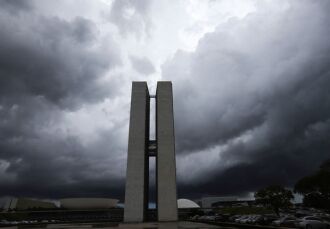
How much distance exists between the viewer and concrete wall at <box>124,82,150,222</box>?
2004 inches

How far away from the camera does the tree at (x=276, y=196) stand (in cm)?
5697

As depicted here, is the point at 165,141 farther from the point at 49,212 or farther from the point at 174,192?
the point at 49,212

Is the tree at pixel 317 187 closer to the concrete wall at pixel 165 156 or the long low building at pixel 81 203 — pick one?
the concrete wall at pixel 165 156

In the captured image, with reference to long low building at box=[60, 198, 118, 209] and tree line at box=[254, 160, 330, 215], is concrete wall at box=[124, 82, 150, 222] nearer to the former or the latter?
tree line at box=[254, 160, 330, 215]

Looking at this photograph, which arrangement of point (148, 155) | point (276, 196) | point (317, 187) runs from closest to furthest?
point (317, 187), point (276, 196), point (148, 155)

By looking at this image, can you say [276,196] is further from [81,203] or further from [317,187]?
[81,203]

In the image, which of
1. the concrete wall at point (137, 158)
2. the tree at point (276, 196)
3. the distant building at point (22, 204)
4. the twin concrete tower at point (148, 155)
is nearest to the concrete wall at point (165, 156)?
the twin concrete tower at point (148, 155)

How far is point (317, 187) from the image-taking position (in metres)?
44.8

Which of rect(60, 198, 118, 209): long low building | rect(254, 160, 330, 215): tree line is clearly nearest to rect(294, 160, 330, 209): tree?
rect(254, 160, 330, 215): tree line

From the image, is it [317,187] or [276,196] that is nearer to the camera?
[317,187]

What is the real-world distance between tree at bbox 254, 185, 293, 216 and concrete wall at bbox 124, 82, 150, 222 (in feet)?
74.5

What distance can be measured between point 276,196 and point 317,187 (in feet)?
43.9

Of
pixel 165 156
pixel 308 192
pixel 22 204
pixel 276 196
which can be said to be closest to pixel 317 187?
pixel 308 192

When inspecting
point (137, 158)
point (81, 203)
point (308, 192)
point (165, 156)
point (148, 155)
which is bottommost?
point (308, 192)
